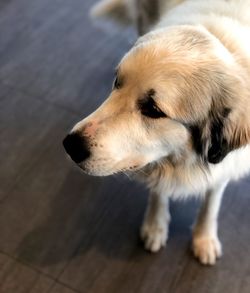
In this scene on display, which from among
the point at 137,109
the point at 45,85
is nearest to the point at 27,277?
the point at 137,109

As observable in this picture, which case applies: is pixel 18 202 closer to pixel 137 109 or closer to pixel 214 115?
pixel 137 109

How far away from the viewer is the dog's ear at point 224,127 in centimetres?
99

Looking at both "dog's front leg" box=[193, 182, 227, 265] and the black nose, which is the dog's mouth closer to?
the black nose

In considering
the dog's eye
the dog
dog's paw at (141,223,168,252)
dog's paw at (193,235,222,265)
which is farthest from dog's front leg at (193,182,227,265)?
the dog's eye

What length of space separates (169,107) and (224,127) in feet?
0.46

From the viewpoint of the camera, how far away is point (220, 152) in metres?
1.05

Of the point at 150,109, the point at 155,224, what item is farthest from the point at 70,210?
the point at 150,109

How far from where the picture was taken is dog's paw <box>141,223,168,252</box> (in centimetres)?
152

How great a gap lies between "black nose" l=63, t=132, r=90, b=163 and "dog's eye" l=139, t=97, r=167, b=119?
0.51ft

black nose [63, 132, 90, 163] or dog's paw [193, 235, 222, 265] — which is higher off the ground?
black nose [63, 132, 90, 163]

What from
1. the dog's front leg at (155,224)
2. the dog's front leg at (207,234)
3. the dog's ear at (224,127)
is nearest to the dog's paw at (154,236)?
the dog's front leg at (155,224)

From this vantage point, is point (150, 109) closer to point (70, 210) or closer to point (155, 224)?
point (155, 224)

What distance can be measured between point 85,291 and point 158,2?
106 cm

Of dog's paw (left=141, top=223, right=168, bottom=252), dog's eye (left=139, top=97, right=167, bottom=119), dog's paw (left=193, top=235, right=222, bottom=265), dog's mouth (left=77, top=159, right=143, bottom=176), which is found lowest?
dog's paw (left=193, top=235, right=222, bottom=265)
